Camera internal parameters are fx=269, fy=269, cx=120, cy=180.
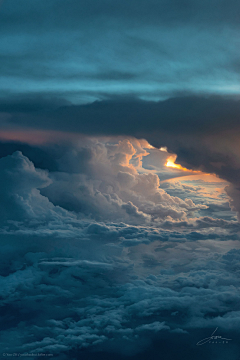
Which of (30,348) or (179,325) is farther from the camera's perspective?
(179,325)

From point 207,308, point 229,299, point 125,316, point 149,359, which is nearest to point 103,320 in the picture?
point 125,316

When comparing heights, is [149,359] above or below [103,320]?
below

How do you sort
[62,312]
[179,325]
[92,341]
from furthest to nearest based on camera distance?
[62,312] < [179,325] < [92,341]

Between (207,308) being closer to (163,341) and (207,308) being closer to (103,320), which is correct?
(163,341)

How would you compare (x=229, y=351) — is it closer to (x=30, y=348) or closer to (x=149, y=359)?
(x=149, y=359)

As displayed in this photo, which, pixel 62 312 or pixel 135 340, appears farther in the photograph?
pixel 62 312

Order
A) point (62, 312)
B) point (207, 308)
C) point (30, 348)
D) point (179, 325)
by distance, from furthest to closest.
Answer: point (62, 312) → point (207, 308) → point (179, 325) → point (30, 348)

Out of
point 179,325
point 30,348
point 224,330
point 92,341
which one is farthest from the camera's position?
point 179,325

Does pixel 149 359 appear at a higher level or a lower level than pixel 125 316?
lower

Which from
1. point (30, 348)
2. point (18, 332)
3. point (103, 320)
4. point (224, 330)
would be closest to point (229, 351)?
point (224, 330)
